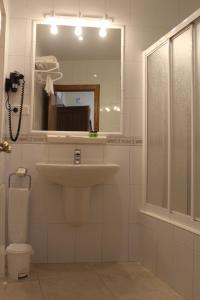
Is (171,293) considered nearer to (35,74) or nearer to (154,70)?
(154,70)

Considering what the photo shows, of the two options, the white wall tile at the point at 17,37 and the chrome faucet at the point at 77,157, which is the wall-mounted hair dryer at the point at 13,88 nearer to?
the white wall tile at the point at 17,37

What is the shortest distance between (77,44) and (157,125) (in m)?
1.06

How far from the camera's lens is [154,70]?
2.89m

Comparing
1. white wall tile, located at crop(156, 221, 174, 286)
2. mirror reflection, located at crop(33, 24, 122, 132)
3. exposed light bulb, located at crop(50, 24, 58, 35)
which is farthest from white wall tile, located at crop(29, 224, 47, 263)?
exposed light bulb, located at crop(50, 24, 58, 35)

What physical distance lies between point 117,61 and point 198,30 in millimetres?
989

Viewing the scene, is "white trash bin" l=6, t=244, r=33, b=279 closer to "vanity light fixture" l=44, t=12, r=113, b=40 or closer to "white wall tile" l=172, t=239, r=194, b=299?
"white wall tile" l=172, t=239, r=194, b=299

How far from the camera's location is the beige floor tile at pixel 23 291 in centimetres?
208

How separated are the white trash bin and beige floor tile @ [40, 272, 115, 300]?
152 millimetres

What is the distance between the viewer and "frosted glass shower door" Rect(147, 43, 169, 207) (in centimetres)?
264

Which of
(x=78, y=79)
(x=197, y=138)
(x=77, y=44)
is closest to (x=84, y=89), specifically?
(x=78, y=79)

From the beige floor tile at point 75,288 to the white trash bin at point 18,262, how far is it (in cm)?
15

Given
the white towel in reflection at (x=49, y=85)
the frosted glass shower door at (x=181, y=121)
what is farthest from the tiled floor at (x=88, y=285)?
the white towel in reflection at (x=49, y=85)

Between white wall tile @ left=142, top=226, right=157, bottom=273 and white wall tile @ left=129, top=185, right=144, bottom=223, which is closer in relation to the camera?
white wall tile @ left=142, top=226, right=157, bottom=273

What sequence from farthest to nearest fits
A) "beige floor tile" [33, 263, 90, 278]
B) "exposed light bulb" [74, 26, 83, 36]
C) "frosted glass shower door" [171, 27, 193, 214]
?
"exposed light bulb" [74, 26, 83, 36] → "beige floor tile" [33, 263, 90, 278] → "frosted glass shower door" [171, 27, 193, 214]
